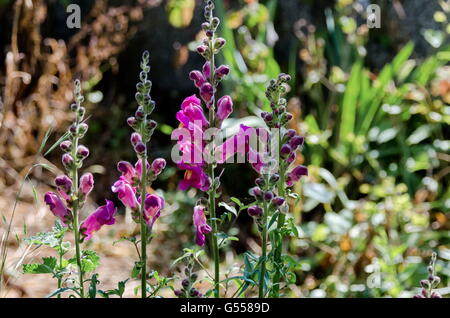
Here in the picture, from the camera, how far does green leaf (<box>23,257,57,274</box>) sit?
120 centimetres

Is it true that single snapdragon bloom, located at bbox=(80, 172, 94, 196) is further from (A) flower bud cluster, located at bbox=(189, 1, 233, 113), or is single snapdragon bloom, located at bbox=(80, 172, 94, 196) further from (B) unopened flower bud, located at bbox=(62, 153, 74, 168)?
(A) flower bud cluster, located at bbox=(189, 1, 233, 113)

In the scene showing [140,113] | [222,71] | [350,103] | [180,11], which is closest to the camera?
[140,113]

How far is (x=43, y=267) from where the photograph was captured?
3.98ft

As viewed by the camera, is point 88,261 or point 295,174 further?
point 295,174

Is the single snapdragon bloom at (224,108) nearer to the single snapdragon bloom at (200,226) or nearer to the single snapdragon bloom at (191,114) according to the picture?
the single snapdragon bloom at (191,114)

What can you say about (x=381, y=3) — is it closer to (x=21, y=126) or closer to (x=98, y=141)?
(x=98, y=141)

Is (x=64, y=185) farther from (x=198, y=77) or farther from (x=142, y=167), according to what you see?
(x=198, y=77)

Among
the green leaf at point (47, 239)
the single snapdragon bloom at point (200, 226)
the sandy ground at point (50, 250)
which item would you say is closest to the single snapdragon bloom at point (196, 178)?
the single snapdragon bloom at point (200, 226)

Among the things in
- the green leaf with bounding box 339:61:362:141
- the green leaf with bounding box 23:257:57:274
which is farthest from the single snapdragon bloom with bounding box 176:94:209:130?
the green leaf with bounding box 339:61:362:141

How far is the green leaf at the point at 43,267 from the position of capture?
1.20 meters

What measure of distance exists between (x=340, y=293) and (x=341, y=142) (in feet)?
2.73

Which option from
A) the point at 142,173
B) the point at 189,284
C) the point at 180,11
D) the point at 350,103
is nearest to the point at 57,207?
the point at 142,173
